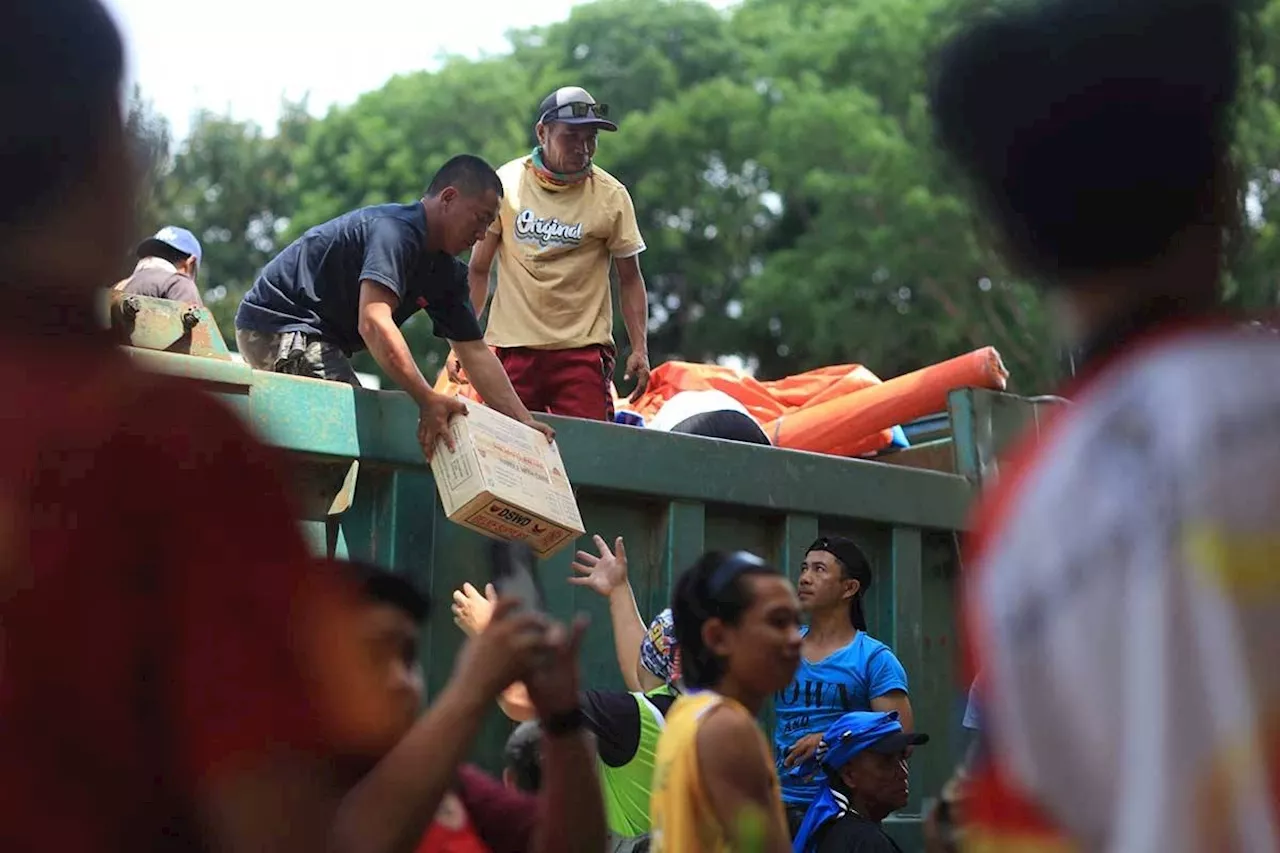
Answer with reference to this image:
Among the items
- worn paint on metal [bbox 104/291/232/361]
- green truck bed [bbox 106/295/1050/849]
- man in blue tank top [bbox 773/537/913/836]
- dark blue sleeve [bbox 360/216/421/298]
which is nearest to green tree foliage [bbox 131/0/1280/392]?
green truck bed [bbox 106/295/1050/849]

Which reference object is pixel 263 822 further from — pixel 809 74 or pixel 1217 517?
pixel 809 74

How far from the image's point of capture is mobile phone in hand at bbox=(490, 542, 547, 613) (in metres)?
2.07

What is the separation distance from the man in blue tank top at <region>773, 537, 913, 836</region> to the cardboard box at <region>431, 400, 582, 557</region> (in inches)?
33.6

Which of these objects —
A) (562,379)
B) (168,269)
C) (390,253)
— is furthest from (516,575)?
(168,269)

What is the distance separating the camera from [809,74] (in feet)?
79.4

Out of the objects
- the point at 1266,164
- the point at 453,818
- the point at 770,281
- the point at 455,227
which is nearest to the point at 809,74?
the point at 770,281

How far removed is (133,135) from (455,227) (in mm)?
3551

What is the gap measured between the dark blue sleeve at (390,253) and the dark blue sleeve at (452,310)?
0.17 metres

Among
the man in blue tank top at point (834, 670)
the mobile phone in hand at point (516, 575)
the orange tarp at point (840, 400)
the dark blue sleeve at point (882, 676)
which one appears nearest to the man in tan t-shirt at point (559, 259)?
the orange tarp at point (840, 400)

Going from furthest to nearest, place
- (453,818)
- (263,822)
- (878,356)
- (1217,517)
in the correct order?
(878,356), (453,818), (263,822), (1217,517)

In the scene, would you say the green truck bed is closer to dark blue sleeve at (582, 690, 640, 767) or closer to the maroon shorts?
dark blue sleeve at (582, 690, 640, 767)

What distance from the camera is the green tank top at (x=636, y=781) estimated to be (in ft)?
14.2

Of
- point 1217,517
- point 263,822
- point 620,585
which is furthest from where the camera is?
point 620,585

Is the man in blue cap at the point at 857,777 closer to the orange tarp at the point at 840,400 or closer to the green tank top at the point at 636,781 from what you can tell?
the green tank top at the point at 636,781
